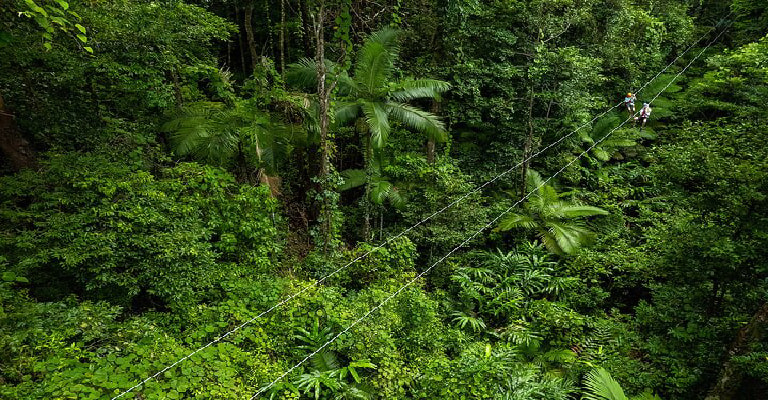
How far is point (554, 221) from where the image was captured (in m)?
8.89

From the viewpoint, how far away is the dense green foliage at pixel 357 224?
4117 mm

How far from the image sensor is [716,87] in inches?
382

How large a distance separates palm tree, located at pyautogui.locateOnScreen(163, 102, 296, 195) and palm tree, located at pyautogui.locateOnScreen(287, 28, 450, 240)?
1.41 m

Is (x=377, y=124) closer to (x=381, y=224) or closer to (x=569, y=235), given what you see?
(x=381, y=224)

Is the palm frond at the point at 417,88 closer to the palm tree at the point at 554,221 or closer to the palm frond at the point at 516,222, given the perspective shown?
the palm tree at the point at 554,221

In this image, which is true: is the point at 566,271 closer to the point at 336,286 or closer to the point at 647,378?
the point at 647,378

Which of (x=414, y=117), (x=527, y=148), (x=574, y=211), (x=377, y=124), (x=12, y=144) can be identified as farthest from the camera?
(x=527, y=148)

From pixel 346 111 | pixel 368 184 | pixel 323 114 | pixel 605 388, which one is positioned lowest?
pixel 605 388

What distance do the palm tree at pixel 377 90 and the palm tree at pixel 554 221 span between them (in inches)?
106

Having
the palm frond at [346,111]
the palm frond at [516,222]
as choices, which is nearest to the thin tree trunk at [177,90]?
the palm frond at [346,111]

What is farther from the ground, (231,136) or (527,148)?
(527,148)

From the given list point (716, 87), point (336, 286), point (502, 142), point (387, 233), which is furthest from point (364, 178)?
point (716, 87)

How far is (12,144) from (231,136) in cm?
299

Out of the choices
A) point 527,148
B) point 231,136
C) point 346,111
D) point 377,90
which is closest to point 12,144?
point 231,136
